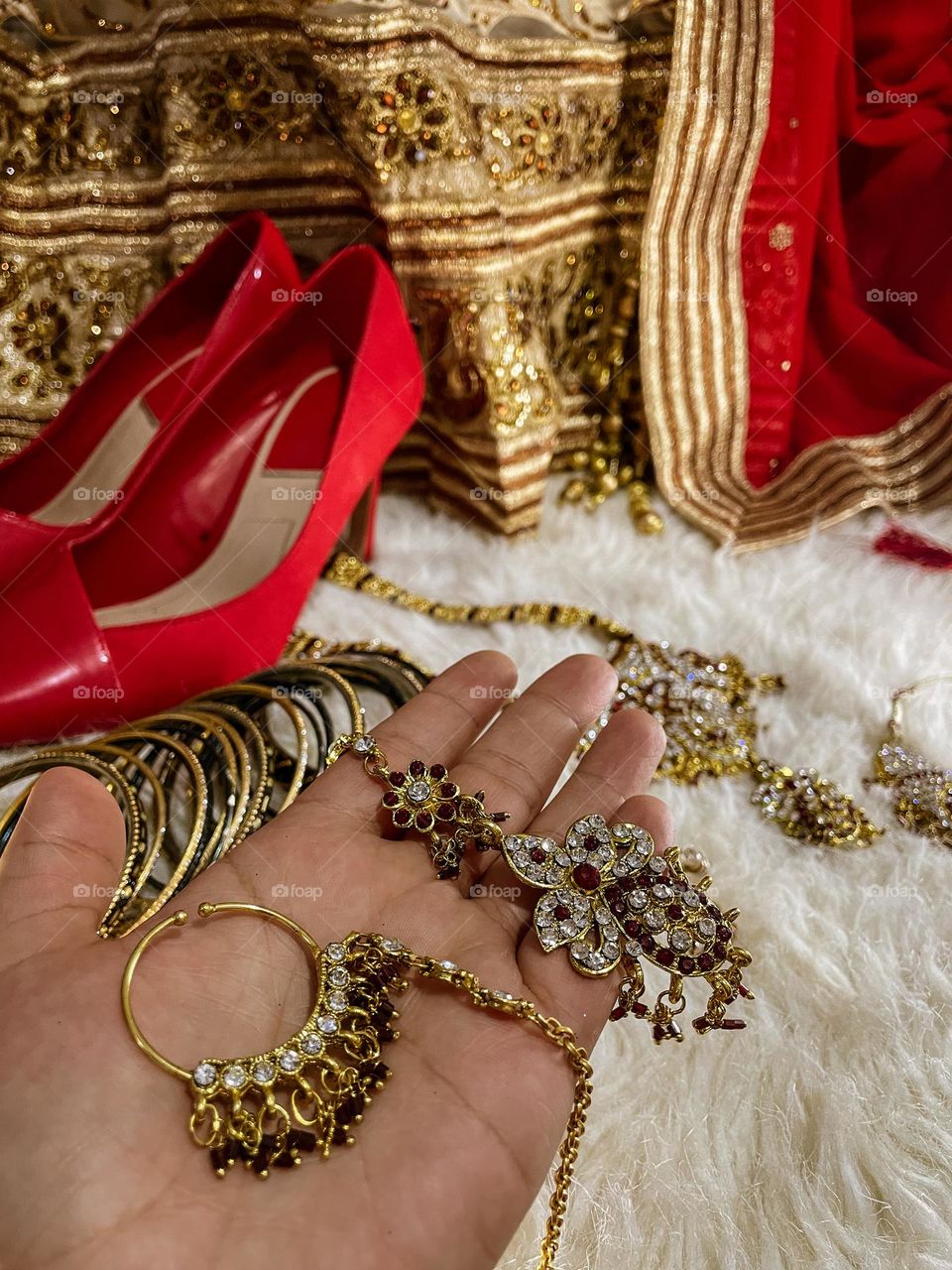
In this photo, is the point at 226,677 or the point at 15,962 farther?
the point at 226,677

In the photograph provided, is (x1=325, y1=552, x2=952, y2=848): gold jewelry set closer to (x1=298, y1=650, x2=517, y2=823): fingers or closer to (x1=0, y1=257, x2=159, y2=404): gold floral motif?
(x1=298, y1=650, x2=517, y2=823): fingers

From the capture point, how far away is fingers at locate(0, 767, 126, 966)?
22.7 inches

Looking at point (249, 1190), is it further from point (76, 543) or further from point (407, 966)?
point (76, 543)

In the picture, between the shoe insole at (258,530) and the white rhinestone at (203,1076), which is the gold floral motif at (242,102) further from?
the white rhinestone at (203,1076)

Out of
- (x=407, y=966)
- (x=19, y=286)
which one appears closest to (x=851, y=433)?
(x=407, y=966)

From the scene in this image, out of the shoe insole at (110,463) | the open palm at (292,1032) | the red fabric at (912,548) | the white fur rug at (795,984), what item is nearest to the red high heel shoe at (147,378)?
the shoe insole at (110,463)

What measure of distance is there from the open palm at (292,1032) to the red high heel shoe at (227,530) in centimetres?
33

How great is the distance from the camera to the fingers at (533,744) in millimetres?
784

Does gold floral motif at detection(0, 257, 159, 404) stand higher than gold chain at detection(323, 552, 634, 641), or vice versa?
gold floral motif at detection(0, 257, 159, 404)

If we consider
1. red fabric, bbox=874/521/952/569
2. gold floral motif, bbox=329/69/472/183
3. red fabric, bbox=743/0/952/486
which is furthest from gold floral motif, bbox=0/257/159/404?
red fabric, bbox=874/521/952/569

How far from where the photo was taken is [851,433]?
1.29 meters

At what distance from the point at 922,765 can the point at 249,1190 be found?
0.76m

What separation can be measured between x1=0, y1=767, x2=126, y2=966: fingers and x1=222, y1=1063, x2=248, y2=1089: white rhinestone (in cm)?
13

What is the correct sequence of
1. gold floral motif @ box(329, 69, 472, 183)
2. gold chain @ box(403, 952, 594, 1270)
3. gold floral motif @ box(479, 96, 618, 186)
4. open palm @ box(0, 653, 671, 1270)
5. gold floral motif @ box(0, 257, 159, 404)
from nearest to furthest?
open palm @ box(0, 653, 671, 1270)
gold chain @ box(403, 952, 594, 1270)
gold floral motif @ box(329, 69, 472, 183)
gold floral motif @ box(479, 96, 618, 186)
gold floral motif @ box(0, 257, 159, 404)
